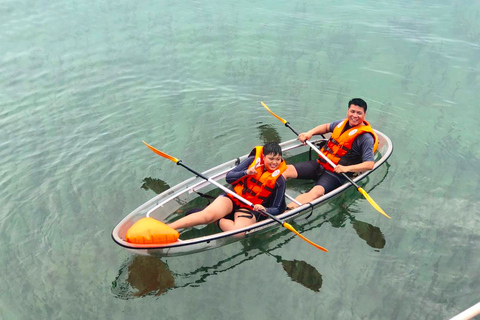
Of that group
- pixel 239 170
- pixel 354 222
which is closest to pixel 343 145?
pixel 354 222

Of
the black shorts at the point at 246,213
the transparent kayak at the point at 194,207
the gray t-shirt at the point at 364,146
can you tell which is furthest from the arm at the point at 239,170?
the gray t-shirt at the point at 364,146

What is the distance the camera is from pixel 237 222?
5383 millimetres

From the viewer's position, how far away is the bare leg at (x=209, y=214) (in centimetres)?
530

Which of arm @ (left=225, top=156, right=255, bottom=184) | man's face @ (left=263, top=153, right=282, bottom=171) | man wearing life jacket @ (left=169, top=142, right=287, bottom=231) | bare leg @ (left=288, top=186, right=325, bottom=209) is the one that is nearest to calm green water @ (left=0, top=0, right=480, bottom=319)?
bare leg @ (left=288, top=186, right=325, bottom=209)

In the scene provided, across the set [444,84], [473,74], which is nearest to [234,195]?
[444,84]

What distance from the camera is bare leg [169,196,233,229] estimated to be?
209 inches

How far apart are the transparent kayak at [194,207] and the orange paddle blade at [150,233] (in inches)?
2.2

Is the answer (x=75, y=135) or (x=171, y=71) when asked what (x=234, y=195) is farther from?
(x=171, y=71)

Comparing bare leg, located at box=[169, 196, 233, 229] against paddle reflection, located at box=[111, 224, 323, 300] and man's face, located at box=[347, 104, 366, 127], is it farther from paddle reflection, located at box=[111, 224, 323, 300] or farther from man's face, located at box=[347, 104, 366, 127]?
man's face, located at box=[347, 104, 366, 127]

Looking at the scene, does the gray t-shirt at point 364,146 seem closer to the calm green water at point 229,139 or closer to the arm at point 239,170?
the calm green water at point 229,139

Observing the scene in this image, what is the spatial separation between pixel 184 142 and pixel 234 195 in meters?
2.21

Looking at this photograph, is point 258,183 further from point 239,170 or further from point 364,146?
point 364,146

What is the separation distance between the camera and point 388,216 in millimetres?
5977

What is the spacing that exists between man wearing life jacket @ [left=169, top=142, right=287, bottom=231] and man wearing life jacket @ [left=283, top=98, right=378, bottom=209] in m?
0.48
